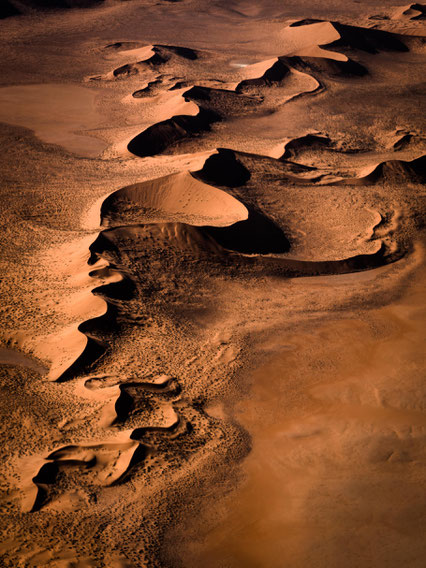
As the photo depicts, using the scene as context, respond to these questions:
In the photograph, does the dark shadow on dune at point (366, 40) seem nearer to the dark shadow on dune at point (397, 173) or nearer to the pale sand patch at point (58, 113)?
the pale sand patch at point (58, 113)

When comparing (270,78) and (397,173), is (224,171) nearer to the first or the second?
(397,173)

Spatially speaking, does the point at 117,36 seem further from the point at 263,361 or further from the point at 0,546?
the point at 0,546

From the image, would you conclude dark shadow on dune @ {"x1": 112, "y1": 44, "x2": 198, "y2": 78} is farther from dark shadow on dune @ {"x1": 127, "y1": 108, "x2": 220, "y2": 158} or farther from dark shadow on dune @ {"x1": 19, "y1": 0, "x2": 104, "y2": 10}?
dark shadow on dune @ {"x1": 19, "y1": 0, "x2": 104, "y2": 10}

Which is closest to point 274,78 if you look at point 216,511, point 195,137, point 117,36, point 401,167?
point 195,137

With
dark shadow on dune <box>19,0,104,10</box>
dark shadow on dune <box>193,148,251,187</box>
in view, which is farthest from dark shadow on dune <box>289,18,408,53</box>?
dark shadow on dune <box>19,0,104,10</box>

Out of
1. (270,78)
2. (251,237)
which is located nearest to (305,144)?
(270,78)
